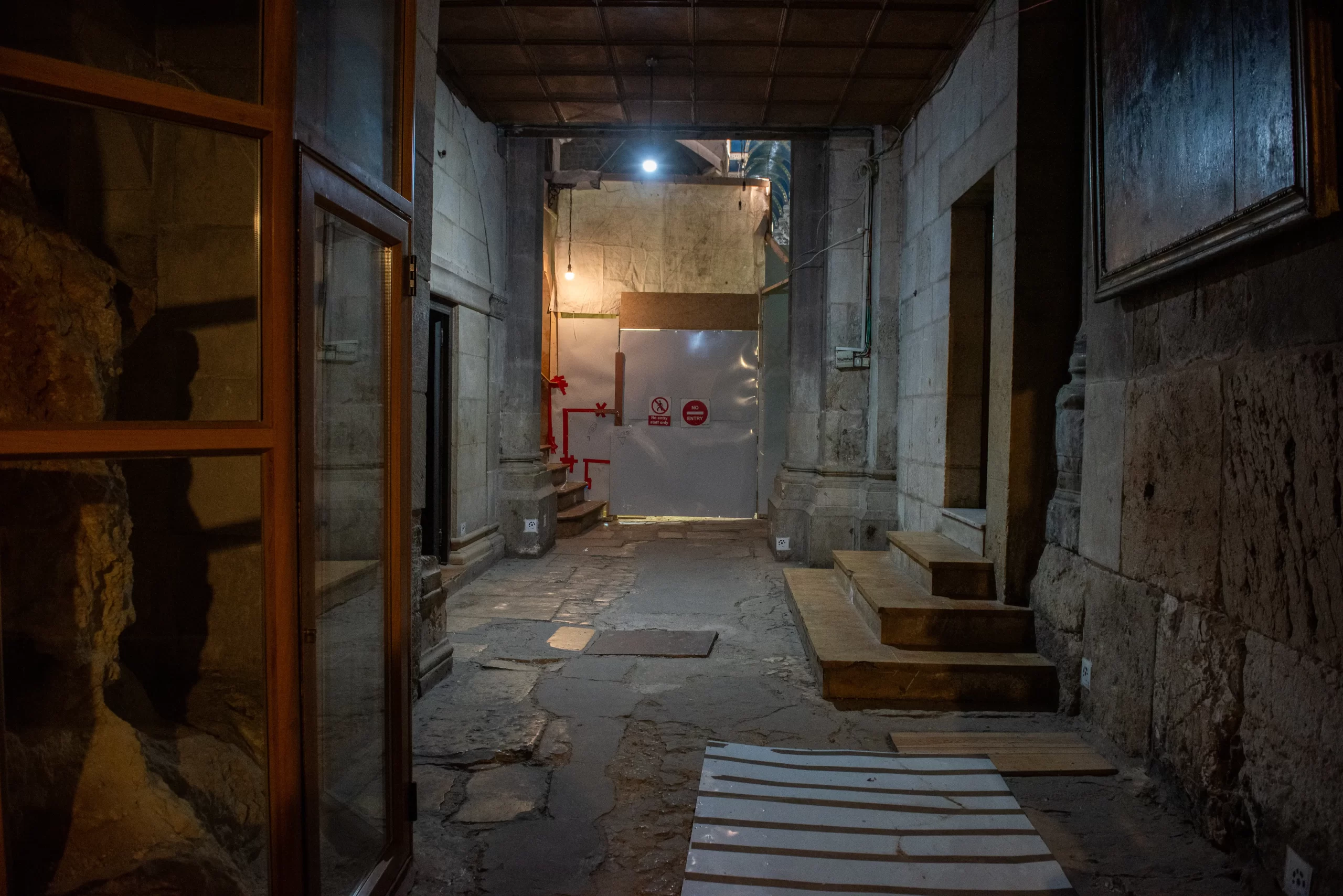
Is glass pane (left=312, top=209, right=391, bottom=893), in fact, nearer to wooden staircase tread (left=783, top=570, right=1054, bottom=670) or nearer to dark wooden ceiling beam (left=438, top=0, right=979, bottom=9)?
wooden staircase tread (left=783, top=570, right=1054, bottom=670)

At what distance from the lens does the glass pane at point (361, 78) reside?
2.27 metres

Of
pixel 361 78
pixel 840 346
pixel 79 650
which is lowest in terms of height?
pixel 79 650

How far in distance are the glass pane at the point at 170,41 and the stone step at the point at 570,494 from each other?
21.0 feet

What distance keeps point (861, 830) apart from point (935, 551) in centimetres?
254

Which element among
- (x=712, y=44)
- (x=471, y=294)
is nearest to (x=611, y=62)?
(x=712, y=44)

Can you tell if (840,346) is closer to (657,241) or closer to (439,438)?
(439,438)

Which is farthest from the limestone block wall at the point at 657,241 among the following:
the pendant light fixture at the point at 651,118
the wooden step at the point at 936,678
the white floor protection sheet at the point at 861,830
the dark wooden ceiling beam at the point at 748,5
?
the white floor protection sheet at the point at 861,830

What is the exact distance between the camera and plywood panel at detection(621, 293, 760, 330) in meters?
10.7

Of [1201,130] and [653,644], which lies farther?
[653,644]

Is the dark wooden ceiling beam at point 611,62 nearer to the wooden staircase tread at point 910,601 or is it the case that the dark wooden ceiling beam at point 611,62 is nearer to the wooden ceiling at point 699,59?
the wooden ceiling at point 699,59

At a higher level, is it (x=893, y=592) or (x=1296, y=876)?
(x=893, y=592)

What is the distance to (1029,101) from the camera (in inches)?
166

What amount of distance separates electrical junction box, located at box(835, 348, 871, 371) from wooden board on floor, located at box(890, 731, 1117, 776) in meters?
4.33

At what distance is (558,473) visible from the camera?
958cm
